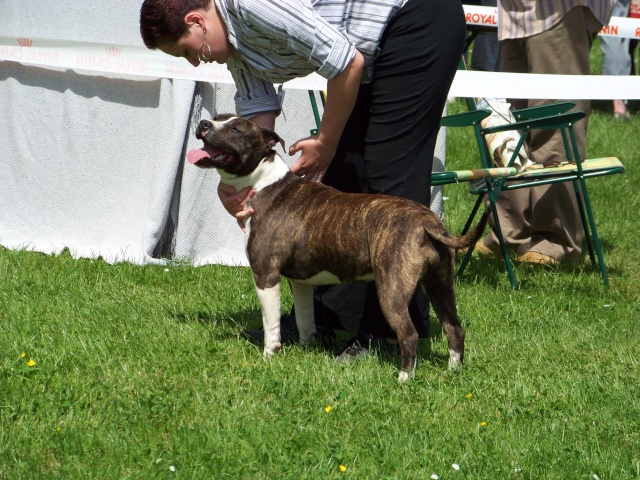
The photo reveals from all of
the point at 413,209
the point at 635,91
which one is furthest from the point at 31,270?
the point at 635,91

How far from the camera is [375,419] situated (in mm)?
3752

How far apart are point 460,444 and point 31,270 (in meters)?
3.30

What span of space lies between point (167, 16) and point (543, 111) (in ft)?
10.8

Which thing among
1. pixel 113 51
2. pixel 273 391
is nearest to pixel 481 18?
pixel 113 51

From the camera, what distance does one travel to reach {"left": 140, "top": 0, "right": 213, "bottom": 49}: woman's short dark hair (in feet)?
12.5

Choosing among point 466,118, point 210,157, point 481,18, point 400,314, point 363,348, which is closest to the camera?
point 400,314

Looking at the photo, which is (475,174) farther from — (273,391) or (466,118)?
(273,391)

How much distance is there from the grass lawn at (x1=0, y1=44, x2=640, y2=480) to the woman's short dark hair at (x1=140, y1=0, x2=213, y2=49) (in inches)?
59.5

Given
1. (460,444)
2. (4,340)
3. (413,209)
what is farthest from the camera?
(4,340)

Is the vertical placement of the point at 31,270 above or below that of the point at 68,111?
below

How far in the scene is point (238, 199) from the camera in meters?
4.37

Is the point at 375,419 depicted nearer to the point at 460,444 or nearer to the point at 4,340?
the point at 460,444

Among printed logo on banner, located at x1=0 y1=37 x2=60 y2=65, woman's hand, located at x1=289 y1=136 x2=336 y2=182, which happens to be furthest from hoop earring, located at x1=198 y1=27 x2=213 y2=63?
printed logo on banner, located at x1=0 y1=37 x2=60 y2=65

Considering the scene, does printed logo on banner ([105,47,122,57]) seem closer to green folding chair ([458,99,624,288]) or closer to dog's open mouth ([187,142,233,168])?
dog's open mouth ([187,142,233,168])
